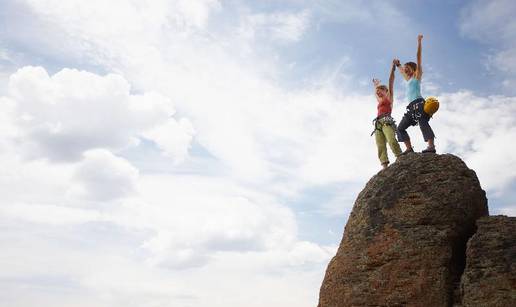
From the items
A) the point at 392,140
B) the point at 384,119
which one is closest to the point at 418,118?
the point at 392,140

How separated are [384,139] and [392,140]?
497 millimetres

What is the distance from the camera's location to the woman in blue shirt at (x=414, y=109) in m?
14.8

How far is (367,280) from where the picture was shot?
12.9 metres

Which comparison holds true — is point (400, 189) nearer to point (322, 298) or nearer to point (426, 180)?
point (426, 180)

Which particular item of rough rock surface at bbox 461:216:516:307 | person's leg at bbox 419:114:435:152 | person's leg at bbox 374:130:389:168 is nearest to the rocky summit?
rough rock surface at bbox 461:216:516:307

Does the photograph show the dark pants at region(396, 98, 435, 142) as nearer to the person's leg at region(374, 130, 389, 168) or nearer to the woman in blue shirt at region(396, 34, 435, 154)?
the woman in blue shirt at region(396, 34, 435, 154)

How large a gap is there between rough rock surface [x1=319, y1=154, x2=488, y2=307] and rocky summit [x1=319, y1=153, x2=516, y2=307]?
24 millimetres

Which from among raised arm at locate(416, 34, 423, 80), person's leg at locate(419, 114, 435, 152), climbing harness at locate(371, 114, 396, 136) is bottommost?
person's leg at locate(419, 114, 435, 152)

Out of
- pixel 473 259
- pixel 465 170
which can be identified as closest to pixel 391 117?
pixel 465 170

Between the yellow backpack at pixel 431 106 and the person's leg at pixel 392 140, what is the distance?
138 cm

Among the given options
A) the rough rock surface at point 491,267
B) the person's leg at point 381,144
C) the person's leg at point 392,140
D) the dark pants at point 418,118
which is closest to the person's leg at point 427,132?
the dark pants at point 418,118

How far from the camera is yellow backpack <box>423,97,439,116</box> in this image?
14.5 metres

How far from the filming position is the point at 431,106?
1451cm

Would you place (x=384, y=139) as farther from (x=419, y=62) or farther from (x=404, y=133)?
(x=419, y=62)
